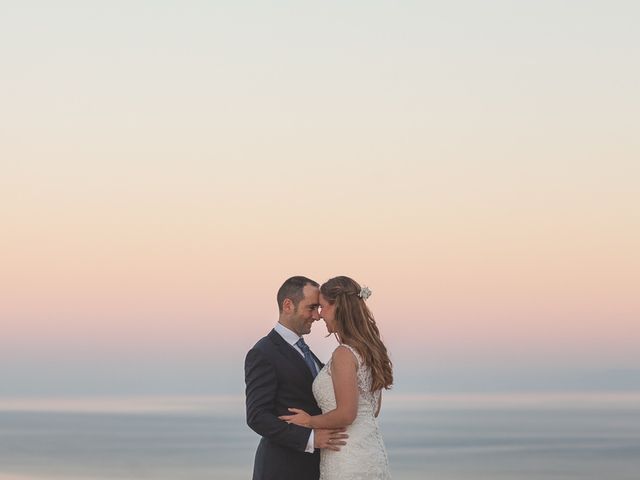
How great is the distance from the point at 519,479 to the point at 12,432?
66.6 feet

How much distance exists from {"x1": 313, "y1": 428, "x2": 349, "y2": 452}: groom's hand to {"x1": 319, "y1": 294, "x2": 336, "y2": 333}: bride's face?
535 mm

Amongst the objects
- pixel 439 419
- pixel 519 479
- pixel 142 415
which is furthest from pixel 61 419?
pixel 519 479

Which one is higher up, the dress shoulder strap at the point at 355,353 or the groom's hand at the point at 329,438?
the dress shoulder strap at the point at 355,353

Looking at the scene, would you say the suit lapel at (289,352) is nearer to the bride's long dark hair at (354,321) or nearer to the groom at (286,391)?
the groom at (286,391)

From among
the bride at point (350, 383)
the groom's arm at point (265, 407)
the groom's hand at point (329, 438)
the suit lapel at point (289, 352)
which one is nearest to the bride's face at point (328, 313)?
the bride at point (350, 383)

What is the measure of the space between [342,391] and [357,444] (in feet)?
1.09

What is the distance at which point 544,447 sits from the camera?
29.7 m

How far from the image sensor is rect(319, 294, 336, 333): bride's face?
22.3 feet

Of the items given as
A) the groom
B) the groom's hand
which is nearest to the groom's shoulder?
the groom

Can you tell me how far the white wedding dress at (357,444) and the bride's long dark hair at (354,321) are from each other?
48mm

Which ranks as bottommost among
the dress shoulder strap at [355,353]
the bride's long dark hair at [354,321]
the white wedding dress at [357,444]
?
the white wedding dress at [357,444]

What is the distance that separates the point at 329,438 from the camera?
6.79 meters

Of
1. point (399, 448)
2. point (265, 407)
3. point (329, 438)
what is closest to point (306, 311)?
point (265, 407)

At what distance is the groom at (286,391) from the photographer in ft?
22.2
